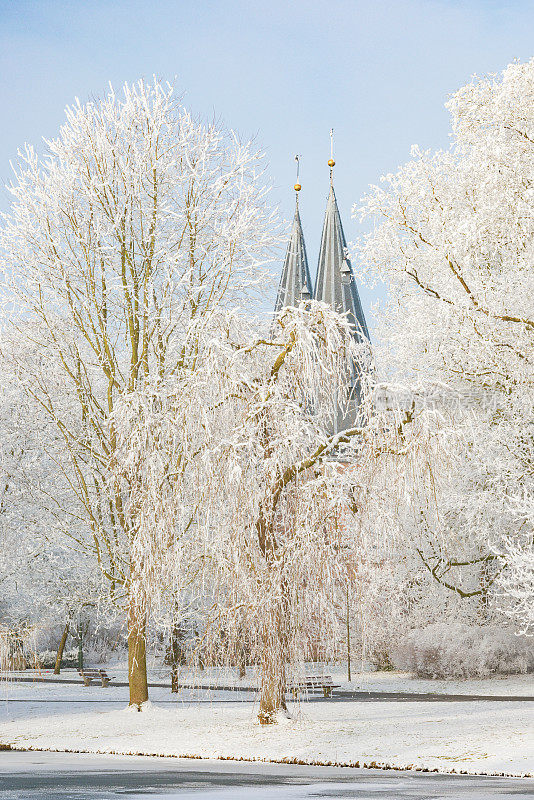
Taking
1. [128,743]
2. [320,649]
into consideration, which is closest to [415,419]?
[320,649]

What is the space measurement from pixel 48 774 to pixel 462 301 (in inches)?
444

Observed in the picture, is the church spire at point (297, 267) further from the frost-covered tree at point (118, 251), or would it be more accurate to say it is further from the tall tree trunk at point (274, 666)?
the tall tree trunk at point (274, 666)

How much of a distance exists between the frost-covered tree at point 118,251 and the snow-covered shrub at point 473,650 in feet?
37.5

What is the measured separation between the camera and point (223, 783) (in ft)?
39.8

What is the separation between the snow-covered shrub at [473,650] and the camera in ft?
95.8

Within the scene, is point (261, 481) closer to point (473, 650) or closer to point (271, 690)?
point (271, 690)

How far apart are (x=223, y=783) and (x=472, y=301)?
10.7m

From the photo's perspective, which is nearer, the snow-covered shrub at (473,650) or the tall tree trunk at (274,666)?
the tall tree trunk at (274,666)

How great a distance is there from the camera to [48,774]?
13406mm

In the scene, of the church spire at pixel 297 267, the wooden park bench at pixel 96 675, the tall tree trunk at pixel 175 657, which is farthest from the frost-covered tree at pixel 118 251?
the church spire at pixel 297 267

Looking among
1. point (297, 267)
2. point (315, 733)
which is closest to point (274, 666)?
point (315, 733)

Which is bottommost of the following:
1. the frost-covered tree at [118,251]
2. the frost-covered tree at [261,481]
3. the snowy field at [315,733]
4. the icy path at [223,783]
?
the icy path at [223,783]

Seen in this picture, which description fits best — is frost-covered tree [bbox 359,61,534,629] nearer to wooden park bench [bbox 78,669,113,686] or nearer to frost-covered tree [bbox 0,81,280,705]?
frost-covered tree [bbox 0,81,280,705]

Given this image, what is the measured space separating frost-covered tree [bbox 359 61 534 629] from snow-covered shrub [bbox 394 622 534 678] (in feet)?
19.6
